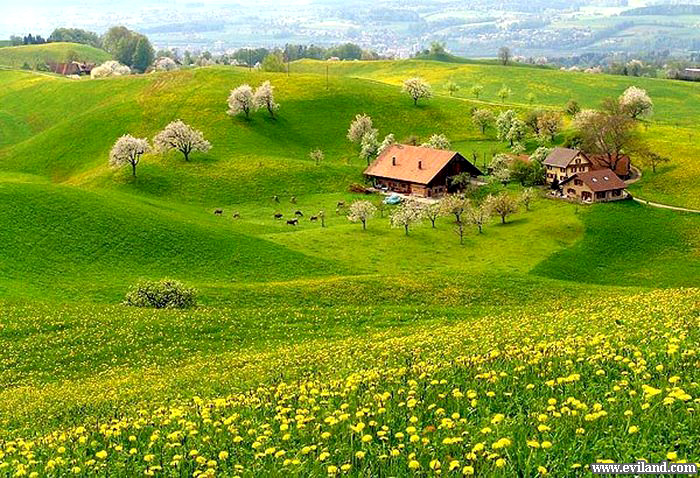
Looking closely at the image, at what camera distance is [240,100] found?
144000mm

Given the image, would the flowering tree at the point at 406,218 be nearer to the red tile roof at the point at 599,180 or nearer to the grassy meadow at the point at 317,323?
the grassy meadow at the point at 317,323

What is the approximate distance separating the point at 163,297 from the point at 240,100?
9940cm

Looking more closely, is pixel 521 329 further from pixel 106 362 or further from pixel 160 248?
pixel 160 248

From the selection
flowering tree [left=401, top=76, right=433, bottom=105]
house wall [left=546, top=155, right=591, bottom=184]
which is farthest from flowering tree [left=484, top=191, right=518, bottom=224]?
flowering tree [left=401, top=76, right=433, bottom=105]

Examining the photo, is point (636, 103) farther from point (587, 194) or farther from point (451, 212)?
point (451, 212)

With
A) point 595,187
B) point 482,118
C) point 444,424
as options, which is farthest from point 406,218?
point 444,424

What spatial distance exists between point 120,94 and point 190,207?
76.7 meters

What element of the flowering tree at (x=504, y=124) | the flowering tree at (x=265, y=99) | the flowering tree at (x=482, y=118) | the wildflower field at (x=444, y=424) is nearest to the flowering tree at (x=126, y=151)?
the flowering tree at (x=265, y=99)

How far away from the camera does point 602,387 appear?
17.1 metres

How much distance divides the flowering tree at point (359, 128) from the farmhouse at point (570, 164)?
3783 cm

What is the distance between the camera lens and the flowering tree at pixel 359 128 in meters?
137

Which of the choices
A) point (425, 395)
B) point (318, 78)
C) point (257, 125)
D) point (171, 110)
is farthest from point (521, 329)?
point (318, 78)

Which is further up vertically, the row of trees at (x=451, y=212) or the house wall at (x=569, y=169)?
the house wall at (x=569, y=169)

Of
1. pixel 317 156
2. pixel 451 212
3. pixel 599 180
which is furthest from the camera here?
pixel 317 156
